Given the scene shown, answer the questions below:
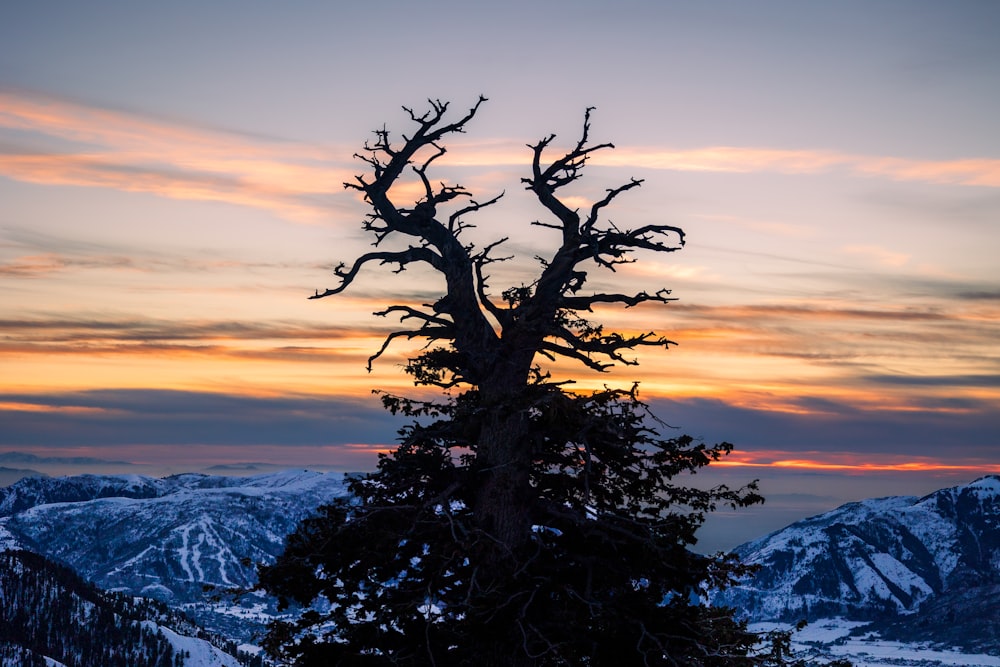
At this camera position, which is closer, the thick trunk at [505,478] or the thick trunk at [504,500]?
the thick trunk at [504,500]

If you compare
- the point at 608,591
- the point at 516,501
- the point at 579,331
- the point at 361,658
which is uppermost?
the point at 579,331

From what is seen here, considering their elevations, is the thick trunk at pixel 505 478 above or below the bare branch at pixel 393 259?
below

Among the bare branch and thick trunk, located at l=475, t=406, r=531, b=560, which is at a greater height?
the bare branch

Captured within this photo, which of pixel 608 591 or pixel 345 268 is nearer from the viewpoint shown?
pixel 608 591

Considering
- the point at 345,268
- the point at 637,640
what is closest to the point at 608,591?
the point at 637,640

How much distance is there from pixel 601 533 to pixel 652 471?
2347 millimetres

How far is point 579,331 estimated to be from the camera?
24672 millimetres

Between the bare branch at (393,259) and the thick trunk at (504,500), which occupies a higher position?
the bare branch at (393,259)

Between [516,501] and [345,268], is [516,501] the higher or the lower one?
the lower one

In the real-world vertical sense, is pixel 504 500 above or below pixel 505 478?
below

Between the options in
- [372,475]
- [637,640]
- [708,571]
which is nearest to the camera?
[637,640]

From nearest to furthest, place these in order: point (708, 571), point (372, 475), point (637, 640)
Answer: point (637, 640) < point (708, 571) < point (372, 475)

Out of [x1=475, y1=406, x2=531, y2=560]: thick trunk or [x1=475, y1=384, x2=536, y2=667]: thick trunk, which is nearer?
[x1=475, y1=384, x2=536, y2=667]: thick trunk

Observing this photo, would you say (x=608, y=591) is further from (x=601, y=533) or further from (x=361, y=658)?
(x=361, y=658)
